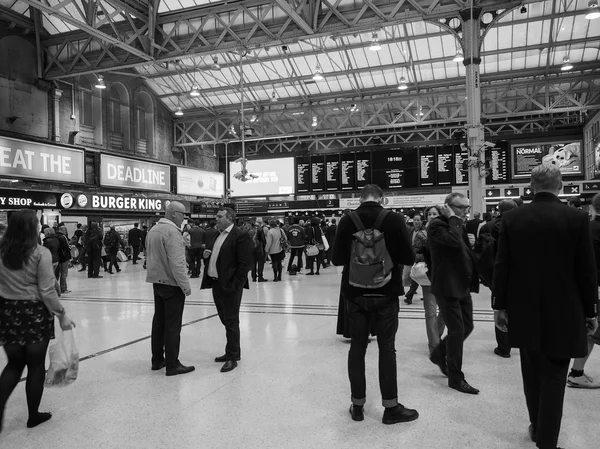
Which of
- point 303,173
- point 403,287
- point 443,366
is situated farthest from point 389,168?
point 403,287

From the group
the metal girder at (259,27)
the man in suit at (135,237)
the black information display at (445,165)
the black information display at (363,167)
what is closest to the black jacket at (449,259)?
the metal girder at (259,27)

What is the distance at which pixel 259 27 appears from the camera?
531 inches

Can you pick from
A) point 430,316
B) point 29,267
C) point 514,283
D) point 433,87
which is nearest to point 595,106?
point 433,87

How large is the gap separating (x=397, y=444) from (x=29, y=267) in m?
2.45

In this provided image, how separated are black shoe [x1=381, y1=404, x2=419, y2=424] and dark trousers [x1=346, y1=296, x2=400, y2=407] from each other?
4cm

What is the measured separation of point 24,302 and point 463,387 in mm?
3062

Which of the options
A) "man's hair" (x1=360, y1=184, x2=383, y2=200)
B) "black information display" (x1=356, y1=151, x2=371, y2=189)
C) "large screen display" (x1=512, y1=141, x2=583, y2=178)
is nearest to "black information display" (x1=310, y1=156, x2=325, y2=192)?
"black information display" (x1=356, y1=151, x2=371, y2=189)

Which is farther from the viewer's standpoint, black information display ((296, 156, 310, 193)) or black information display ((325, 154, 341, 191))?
black information display ((296, 156, 310, 193))

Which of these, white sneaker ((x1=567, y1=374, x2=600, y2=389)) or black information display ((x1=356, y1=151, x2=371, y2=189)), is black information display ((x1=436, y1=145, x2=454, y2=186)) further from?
white sneaker ((x1=567, y1=374, x2=600, y2=389))

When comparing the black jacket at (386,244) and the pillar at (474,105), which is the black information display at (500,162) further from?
the black jacket at (386,244)

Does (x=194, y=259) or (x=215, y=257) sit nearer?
(x=215, y=257)

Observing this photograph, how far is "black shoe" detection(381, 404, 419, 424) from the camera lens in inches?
112

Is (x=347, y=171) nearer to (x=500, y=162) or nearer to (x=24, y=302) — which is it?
(x=500, y=162)

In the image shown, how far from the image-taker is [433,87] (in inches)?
755
